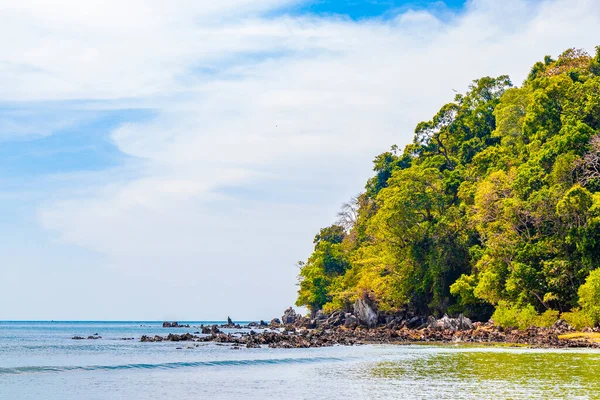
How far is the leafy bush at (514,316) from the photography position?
46938mm

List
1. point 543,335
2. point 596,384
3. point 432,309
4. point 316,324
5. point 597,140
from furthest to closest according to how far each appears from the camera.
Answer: point 316,324 → point 432,309 → point 597,140 → point 543,335 → point 596,384

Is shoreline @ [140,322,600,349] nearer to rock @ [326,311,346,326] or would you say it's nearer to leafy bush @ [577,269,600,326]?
leafy bush @ [577,269,600,326]

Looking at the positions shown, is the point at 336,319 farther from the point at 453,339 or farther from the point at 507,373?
the point at 507,373

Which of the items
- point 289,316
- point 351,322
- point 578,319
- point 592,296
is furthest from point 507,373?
point 289,316

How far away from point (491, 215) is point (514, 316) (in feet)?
28.7

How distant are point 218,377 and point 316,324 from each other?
56.7m

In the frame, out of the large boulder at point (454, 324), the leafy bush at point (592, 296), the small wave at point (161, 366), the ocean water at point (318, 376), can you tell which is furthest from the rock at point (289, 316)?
the small wave at point (161, 366)

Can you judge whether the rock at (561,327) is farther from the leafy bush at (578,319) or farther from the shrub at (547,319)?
the shrub at (547,319)

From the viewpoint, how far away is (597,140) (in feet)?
155

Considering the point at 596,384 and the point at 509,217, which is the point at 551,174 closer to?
the point at 509,217

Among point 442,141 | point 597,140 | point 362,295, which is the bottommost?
point 362,295

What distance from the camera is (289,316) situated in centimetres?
11219

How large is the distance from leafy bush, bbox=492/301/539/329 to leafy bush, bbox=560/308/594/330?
2802mm

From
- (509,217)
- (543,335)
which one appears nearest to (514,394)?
(543,335)
